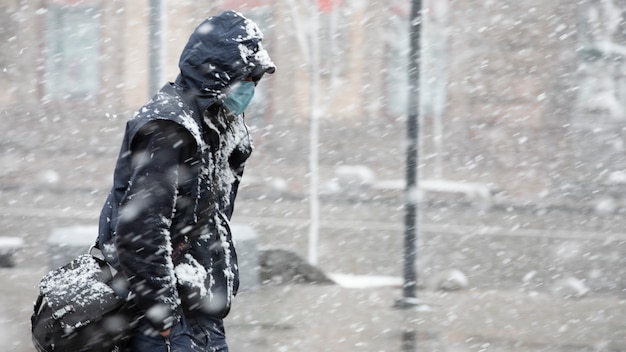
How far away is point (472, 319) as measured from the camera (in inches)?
285

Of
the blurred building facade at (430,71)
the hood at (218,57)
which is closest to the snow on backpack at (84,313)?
the hood at (218,57)

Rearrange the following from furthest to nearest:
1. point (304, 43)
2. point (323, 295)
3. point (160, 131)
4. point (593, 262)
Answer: point (304, 43) < point (593, 262) < point (323, 295) < point (160, 131)

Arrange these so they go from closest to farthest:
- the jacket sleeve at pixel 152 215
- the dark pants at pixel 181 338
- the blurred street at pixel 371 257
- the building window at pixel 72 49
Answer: the jacket sleeve at pixel 152 215
the dark pants at pixel 181 338
the blurred street at pixel 371 257
the building window at pixel 72 49

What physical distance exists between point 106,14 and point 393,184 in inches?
348

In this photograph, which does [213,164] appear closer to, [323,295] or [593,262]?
[323,295]

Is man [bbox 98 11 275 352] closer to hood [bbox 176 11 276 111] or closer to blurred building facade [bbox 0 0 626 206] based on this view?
hood [bbox 176 11 276 111]

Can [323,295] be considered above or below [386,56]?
above

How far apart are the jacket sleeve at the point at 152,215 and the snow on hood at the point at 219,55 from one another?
216 millimetres

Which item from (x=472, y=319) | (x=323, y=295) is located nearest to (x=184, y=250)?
(x=472, y=319)

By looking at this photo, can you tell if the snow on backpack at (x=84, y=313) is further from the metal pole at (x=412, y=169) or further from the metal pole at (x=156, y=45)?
the metal pole at (x=412, y=169)

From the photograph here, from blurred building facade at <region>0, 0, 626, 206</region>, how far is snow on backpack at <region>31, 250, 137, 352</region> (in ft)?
69.0

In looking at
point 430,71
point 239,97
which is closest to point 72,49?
point 430,71

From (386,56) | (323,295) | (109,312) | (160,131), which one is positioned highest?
(160,131)

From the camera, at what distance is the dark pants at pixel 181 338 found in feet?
9.17
